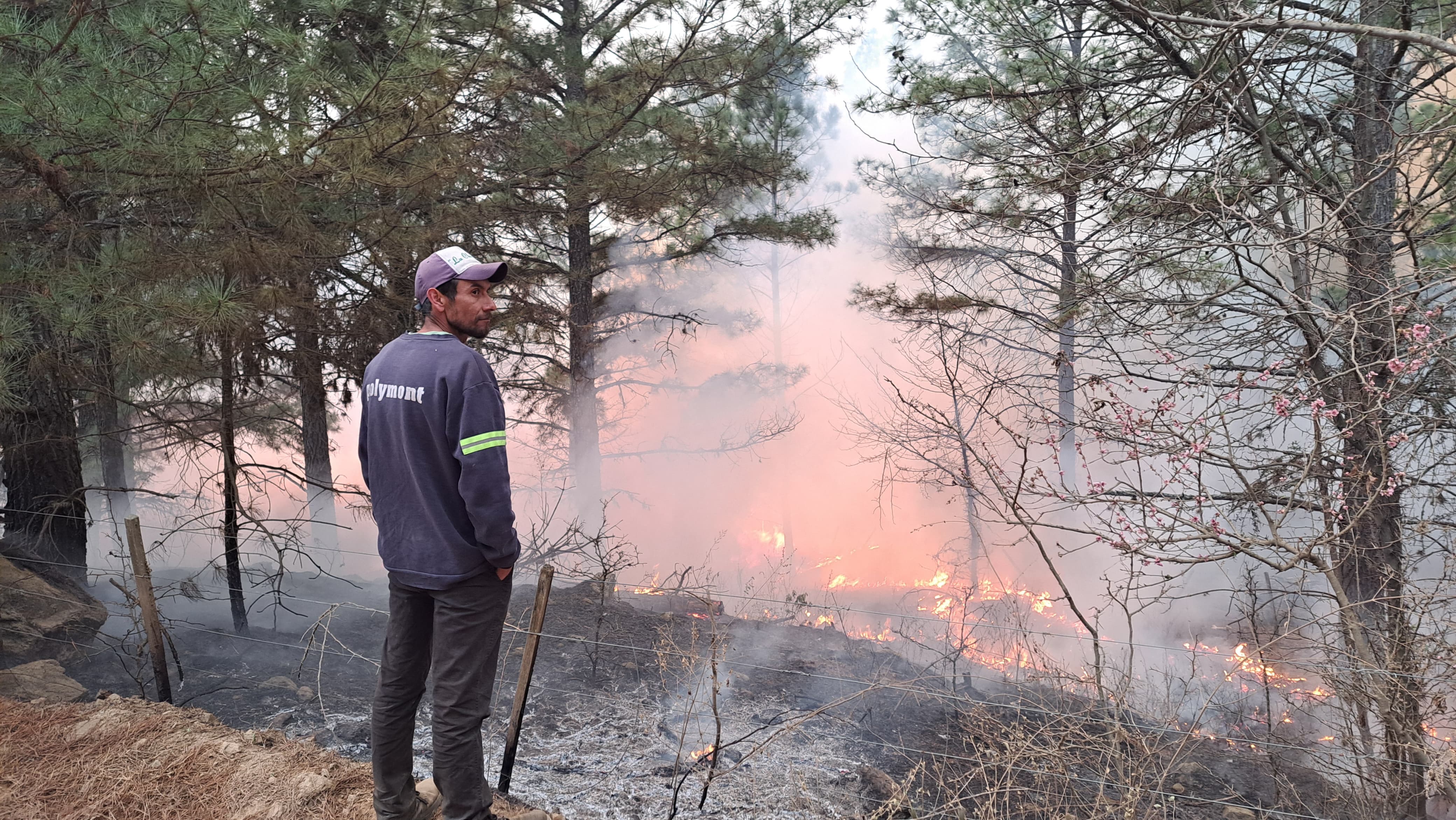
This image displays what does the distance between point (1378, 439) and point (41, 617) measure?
962 cm

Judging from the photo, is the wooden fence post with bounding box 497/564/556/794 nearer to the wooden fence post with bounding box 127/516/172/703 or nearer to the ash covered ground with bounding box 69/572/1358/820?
the ash covered ground with bounding box 69/572/1358/820

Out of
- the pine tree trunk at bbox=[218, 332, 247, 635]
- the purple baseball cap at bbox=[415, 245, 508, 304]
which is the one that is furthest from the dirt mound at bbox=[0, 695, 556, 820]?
the pine tree trunk at bbox=[218, 332, 247, 635]

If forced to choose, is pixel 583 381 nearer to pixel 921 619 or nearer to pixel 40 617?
pixel 40 617

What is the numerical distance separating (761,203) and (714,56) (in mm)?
5976

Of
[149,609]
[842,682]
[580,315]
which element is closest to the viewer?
[149,609]

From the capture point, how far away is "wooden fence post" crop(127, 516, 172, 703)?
16.2 ft

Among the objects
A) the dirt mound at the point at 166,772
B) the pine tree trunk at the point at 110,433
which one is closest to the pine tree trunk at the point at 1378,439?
the dirt mound at the point at 166,772

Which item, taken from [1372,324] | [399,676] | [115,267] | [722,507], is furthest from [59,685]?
[722,507]

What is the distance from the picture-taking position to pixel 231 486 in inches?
283

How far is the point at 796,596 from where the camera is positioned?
10.6 m

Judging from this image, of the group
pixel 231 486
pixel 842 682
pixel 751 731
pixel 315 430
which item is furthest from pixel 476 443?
pixel 315 430

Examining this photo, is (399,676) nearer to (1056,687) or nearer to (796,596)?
(1056,687)

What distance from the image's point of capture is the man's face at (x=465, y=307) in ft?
9.86

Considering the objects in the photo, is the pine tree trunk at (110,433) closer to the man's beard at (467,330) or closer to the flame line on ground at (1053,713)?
the flame line on ground at (1053,713)
